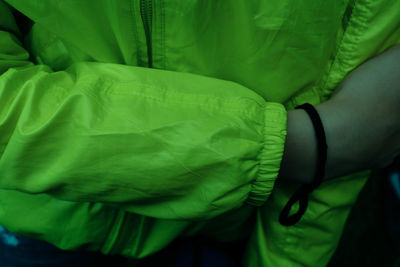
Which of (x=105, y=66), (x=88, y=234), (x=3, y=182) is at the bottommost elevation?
(x=88, y=234)

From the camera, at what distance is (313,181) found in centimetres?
48

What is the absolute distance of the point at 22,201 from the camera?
51 cm

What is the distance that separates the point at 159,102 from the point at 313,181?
27 cm

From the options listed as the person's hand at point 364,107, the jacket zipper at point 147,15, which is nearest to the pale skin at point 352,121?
the person's hand at point 364,107

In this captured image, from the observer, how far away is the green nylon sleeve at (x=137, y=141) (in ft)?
1.24

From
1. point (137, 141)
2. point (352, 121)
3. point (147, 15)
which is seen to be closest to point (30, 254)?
point (137, 141)

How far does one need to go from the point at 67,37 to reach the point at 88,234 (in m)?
0.32

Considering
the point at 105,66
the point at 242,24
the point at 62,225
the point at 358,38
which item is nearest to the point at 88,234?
the point at 62,225

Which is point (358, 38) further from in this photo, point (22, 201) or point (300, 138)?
point (22, 201)

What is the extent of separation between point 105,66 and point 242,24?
21 centimetres

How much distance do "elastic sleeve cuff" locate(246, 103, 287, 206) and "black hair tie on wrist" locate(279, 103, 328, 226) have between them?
2.2 inches

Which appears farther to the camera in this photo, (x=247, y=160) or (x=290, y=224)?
(x=290, y=224)

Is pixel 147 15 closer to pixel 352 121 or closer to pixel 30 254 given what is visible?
pixel 352 121

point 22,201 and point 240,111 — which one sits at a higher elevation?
point 240,111
